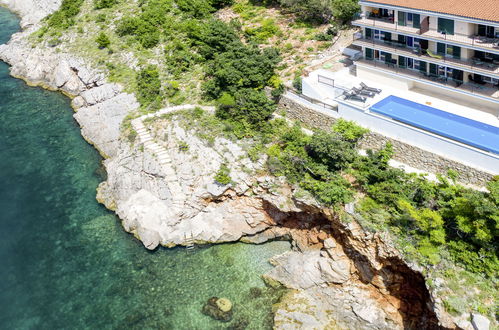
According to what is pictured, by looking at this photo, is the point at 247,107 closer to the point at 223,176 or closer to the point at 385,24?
the point at 223,176

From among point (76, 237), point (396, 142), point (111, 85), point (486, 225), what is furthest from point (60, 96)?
point (486, 225)

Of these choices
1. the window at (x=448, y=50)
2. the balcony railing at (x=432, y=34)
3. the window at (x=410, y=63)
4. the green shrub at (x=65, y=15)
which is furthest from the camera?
the green shrub at (x=65, y=15)

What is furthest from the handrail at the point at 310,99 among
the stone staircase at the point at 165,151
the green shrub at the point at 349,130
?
the stone staircase at the point at 165,151

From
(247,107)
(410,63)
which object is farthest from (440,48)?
(247,107)

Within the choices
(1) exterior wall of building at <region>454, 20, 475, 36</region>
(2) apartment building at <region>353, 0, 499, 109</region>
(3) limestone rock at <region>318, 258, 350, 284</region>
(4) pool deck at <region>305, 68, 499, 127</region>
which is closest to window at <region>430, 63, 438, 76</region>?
(2) apartment building at <region>353, 0, 499, 109</region>

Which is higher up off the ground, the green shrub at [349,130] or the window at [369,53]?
the window at [369,53]

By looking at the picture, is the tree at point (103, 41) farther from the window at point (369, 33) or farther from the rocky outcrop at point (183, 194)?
the window at point (369, 33)

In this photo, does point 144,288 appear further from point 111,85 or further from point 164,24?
point 164,24
